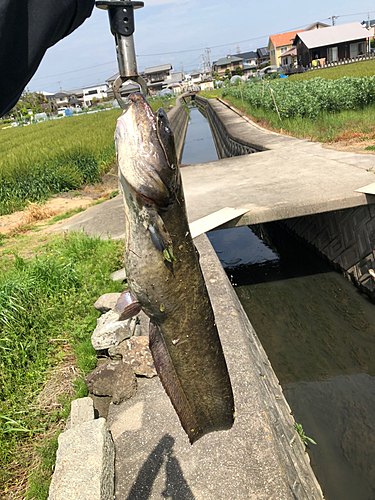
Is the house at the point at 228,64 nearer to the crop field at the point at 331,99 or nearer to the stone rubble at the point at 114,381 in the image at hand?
the crop field at the point at 331,99

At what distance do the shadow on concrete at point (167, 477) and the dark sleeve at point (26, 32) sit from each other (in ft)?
7.95

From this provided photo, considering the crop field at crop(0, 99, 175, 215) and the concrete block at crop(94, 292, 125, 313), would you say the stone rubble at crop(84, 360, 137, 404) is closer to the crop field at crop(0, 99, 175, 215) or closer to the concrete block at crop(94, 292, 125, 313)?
the concrete block at crop(94, 292, 125, 313)

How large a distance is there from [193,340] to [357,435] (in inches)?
154

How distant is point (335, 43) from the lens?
5309cm

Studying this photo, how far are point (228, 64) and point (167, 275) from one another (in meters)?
114

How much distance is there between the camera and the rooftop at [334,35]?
53.1m

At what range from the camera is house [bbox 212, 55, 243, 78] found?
102 metres

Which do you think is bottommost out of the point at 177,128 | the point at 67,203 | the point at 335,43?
the point at 67,203

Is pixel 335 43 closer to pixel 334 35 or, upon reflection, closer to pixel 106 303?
pixel 334 35

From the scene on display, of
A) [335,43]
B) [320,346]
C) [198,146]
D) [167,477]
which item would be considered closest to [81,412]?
[167,477]

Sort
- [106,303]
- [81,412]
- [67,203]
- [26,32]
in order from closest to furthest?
1. [26,32]
2. [81,412]
3. [106,303]
4. [67,203]

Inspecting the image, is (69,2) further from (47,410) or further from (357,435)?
(357,435)

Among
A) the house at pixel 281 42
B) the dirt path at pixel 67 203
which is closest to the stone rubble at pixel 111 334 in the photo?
the dirt path at pixel 67 203

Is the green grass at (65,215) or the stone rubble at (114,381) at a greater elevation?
the green grass at (65,215)
